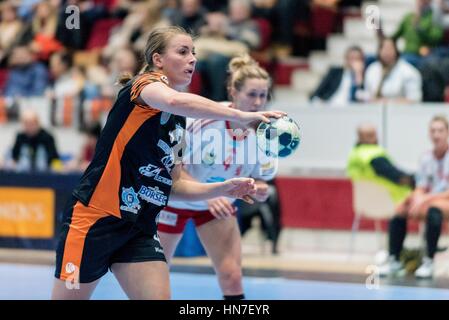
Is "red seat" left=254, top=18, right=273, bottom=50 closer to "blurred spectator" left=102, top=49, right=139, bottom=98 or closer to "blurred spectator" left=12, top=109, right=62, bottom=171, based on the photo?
"blurred spectator" left=102, top=49, right=139, bottom=98

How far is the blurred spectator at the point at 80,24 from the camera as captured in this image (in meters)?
16.3

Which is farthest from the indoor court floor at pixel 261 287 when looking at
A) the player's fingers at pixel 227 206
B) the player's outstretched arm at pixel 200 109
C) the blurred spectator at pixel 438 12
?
the blurred spectator at pixel 438 12

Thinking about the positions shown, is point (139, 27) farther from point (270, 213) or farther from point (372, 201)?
point (372, 201)

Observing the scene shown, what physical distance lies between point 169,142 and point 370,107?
7051 mm

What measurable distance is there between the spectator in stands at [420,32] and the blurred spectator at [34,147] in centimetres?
448

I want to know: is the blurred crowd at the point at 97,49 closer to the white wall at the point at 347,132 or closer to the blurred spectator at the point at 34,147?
the blurred spectator at the point at 34,147

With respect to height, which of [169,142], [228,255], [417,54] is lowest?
[228,255]

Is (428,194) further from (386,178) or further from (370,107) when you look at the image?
(370,107)

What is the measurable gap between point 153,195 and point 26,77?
10.7 metres

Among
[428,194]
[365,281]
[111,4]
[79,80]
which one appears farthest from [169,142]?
[111,4]

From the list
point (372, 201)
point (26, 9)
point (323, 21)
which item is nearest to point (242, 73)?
point (372, 201)

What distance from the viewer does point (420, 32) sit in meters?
13.2

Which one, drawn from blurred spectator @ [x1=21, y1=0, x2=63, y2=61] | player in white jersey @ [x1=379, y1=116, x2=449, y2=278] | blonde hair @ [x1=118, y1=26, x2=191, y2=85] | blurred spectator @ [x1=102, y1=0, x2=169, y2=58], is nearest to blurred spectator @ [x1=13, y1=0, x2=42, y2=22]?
blurred spectator @ [x1=21, y1=0, x2=63, y2=61]

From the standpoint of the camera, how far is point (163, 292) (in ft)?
17.2
